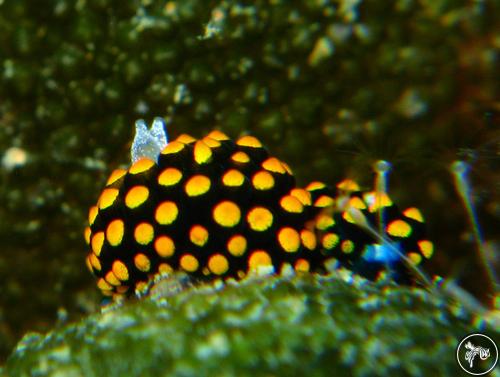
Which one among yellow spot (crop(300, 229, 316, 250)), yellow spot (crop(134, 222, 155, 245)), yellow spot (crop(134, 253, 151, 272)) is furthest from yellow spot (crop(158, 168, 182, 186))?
yellow spot (crop(300, 229, 316, 250))

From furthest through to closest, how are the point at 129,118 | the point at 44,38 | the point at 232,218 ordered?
the point at 129,118
the point at 44,38
the point at 232,218

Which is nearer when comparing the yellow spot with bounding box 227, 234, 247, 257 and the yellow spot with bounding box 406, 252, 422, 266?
the yellow spot with bounding box 227, 234, 247, 257

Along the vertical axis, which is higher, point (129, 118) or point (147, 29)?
point (147, 29)

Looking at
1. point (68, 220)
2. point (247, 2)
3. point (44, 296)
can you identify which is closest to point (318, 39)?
point (247, 2)

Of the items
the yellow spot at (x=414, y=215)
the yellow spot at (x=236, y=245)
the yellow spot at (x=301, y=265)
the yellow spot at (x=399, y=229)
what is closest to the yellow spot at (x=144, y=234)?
the yellow spot at (x=236, y=245)

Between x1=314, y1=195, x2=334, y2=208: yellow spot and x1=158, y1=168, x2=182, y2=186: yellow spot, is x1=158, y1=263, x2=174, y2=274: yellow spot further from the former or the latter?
x1=314, y1=195, x2=334, y2=208: yellow spot

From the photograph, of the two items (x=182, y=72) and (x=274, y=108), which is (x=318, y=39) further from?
(x=182, y=72)

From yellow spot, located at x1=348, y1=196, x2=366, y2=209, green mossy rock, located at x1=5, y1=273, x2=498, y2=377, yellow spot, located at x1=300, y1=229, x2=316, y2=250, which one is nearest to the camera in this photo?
green mossy rock, located at x1=5, y1=273, x2=498, y2=377
